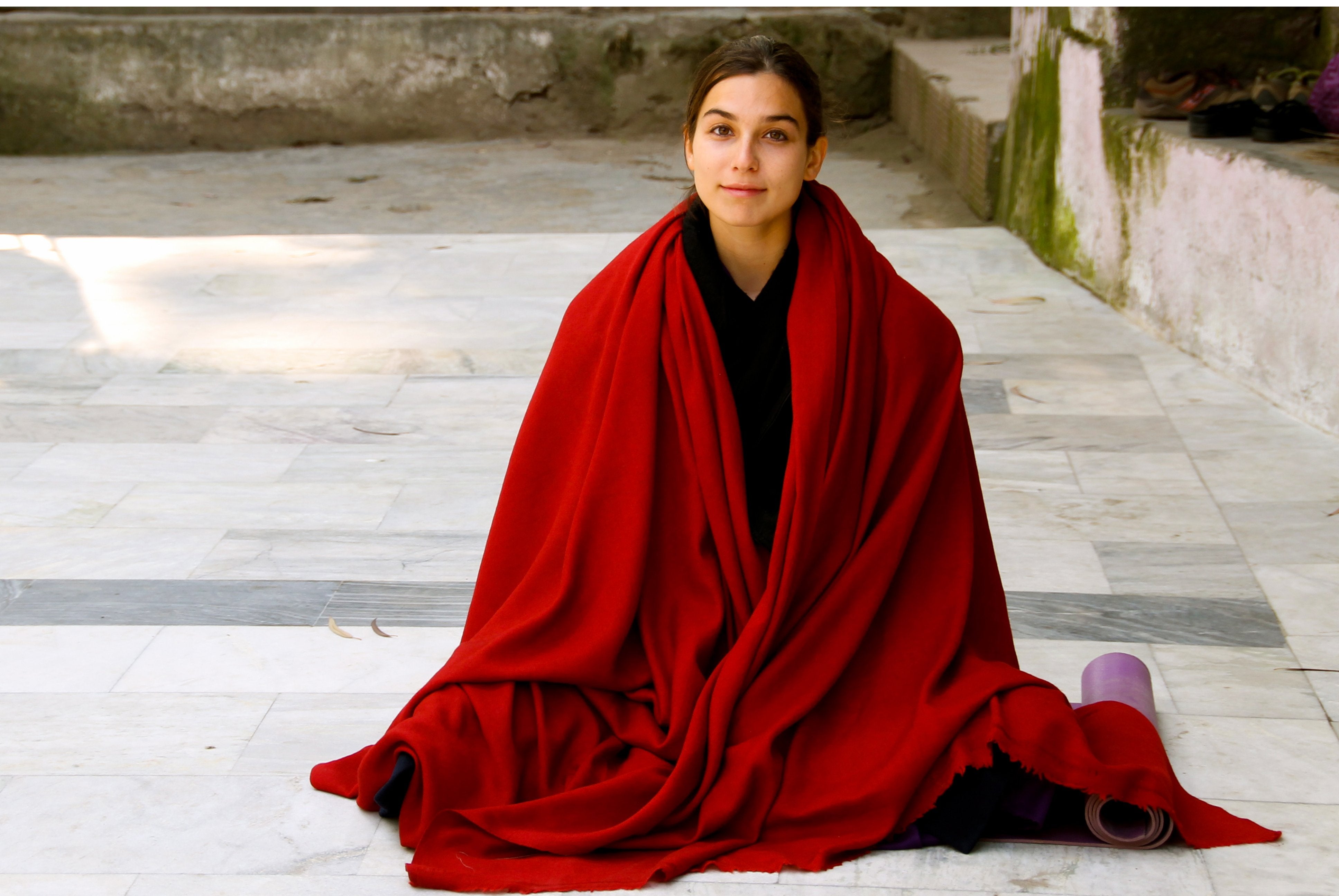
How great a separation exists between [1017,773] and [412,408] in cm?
245

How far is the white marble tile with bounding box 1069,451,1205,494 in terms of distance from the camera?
337 centimetres

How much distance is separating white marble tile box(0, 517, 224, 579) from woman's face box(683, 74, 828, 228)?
1586 mm

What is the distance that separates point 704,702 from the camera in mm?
2049

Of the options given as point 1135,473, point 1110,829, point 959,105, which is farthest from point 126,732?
point 959,105

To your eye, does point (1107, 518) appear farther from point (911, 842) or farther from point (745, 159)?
point (745, 159)

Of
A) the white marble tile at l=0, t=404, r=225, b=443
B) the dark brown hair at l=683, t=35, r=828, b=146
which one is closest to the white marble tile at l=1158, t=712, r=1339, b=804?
the dark brown hair at l=683, t=35, r=828, b=146

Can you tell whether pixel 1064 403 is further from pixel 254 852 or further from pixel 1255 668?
pixel 254 852

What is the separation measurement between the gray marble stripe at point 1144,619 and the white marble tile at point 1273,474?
60 cm

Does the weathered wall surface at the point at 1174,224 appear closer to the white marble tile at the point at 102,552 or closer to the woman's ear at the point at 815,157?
the woman's ear at the point at 815,157

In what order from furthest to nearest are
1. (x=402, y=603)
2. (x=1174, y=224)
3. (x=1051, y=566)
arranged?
(x=1174, y=224), (x=1051, y=566), (x=402, y=603)

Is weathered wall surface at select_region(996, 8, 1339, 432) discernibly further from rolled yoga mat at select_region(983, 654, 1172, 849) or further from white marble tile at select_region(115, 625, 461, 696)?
white marble tile at select_region(115, 625, 461, 696)

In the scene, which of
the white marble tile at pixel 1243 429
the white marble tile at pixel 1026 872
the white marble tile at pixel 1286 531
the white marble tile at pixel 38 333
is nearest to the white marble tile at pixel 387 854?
the white marble tile at pixel 1026 872

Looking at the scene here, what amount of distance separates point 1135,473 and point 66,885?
8.37ft

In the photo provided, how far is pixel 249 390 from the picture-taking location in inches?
165
